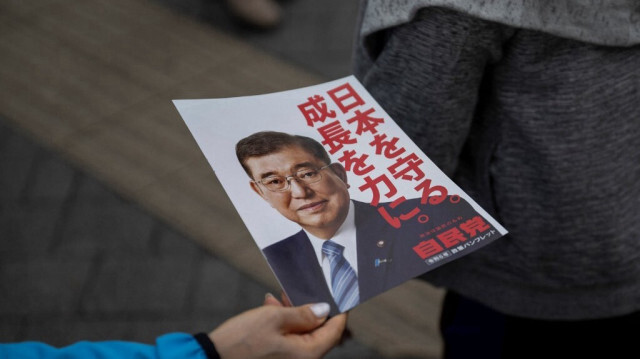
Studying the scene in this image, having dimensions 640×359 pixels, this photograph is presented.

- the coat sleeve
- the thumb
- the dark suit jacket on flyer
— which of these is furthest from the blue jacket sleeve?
the coat sleeve

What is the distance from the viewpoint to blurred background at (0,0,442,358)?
1.88 metres

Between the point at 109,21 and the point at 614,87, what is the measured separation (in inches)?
94.0

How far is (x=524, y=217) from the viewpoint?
942 mm

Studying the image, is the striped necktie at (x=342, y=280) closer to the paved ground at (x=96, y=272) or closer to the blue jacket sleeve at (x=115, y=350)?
the blue jacket sleeve at (x=115, y=350)

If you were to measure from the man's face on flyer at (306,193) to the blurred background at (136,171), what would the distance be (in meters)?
1.09

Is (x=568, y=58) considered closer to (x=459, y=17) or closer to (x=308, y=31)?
(x=459, y=17)

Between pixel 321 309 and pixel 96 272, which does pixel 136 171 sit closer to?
pixel 96 272

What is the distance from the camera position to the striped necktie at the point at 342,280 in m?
0.72

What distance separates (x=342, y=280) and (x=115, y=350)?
14.6 inches

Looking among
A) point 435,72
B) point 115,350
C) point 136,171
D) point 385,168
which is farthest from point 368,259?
point 136,171

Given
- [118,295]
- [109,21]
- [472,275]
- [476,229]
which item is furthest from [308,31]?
[476,229]

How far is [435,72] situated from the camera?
86 cm

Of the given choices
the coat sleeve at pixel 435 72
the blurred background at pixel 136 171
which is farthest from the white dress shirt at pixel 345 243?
the blurred background at pixel 136 171

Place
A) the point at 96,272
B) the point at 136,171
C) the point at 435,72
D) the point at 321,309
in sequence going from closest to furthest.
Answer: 1. the point at 321,309
2. the point at 435,72
3. the point at 96,272
4. the point at 136,171
